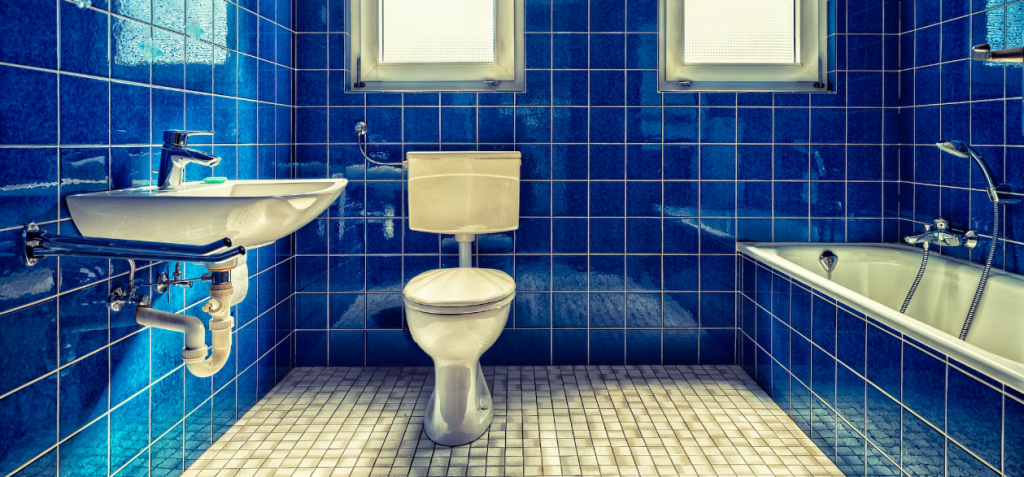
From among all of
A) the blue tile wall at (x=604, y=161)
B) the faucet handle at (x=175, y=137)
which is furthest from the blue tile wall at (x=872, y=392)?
the faucet handle at (x=175, y=137)

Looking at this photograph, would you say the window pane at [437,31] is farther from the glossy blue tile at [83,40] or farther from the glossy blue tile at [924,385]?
the glossy blue tile at [924,385]

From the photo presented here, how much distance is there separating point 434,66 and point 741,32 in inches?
50.9

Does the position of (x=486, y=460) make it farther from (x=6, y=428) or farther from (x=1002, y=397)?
(x=1002, y=397)

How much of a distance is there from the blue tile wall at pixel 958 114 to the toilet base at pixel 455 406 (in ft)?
5.55

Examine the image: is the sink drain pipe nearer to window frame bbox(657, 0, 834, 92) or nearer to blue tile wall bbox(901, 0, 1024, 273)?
window frame bbox(657, 0, 834, 92)

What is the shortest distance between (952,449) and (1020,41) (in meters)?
1.31

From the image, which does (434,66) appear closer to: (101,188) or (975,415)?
(101,188)

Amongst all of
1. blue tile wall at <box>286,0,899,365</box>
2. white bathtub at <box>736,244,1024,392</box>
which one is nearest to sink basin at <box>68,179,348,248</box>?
blue tile wall at <box>286,0,899,365</box>

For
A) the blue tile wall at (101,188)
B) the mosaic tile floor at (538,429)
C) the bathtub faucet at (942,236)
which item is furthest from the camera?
the bathtub faucet at (942,236)

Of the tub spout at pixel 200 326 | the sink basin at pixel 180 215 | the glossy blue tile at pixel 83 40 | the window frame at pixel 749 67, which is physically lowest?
the tub spout at pixel 200 326

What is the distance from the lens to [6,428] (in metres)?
1.11

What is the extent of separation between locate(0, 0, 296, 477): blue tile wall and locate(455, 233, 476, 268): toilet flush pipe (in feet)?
2.46

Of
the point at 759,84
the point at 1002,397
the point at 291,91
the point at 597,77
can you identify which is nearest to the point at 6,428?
the point at 291,91

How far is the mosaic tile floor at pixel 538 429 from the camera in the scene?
1711 millimetres
